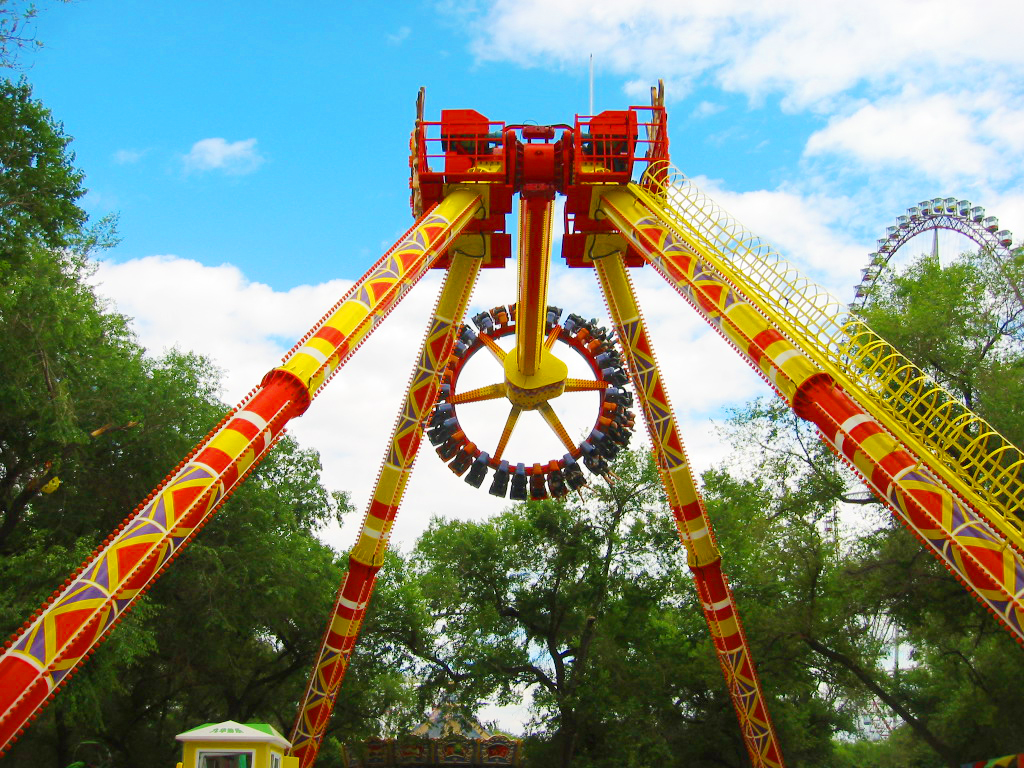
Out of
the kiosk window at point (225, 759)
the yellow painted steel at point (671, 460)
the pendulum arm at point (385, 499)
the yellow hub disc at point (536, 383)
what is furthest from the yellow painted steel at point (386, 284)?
the yellow hub disc at point (536, 383)

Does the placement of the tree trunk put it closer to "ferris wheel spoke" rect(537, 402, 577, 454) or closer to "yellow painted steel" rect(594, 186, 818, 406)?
"ferris wheel spoke" rect(537, 402, 577, 454)

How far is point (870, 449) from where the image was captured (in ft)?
26.2

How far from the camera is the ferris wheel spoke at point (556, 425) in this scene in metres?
17.1

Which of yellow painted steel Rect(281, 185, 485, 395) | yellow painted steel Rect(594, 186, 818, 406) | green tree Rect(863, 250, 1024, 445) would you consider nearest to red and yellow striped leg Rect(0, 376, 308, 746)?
yellow painted steel Rect(281, 185, 485, 395)

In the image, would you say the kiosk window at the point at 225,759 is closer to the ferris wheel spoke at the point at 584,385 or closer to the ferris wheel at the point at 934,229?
the ferris wheel spoke at the point at 584,385

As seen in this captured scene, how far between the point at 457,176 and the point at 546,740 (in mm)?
16404

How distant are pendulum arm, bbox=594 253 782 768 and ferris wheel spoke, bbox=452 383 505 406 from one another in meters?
2.75

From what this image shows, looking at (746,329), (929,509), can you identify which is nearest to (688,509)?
(746,329)

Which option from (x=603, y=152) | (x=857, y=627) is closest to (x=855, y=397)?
(x=603, y=152)

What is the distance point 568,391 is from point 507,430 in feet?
4.51

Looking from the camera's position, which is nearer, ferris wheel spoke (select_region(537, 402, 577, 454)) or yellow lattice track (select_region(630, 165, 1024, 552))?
yellow lattice track (select_region(630, 165, 1024, 552))

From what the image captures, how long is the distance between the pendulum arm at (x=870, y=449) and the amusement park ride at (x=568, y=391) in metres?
0.02

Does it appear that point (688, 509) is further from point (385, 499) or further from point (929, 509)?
point (929, 509)

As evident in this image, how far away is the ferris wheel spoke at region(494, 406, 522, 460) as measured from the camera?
17.2m
